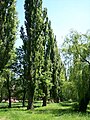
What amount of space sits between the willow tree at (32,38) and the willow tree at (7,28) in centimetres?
584

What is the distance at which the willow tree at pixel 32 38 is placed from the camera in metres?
34.4

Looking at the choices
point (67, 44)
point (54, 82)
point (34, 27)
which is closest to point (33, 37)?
point (34, 27)

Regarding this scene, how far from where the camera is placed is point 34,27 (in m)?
35.6

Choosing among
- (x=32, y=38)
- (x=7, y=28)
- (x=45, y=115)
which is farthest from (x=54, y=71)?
(x=45, y=115)

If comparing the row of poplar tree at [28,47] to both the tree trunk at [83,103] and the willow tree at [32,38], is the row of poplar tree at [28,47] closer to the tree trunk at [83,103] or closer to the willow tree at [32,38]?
the willow tree at [32,38]

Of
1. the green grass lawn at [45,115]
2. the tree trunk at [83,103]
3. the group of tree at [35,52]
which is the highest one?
the group of tree at [35,52]

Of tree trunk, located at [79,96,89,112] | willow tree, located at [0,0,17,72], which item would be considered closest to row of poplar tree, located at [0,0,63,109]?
willow tree, located at [0,0,17,72]

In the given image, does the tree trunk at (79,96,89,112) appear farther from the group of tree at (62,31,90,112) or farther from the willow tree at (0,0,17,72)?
the willow tree at (0,0,17,72)

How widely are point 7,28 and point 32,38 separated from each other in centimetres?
698

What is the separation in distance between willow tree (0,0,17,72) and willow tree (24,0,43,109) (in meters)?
5.84

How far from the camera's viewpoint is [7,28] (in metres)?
28.6

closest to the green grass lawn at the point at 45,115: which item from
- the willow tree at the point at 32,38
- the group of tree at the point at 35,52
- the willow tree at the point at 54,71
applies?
the group of tree at the point at 35,52

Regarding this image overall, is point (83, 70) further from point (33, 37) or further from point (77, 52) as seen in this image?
point (33, 37)

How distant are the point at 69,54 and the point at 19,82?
2062cm
